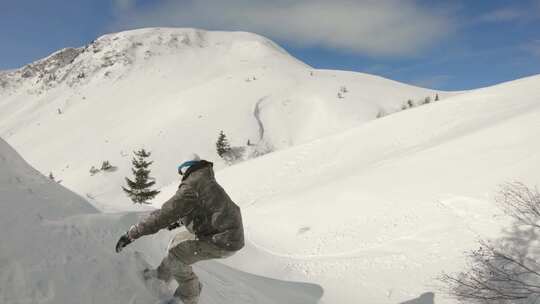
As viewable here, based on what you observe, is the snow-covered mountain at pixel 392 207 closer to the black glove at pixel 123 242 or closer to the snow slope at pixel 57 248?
the snow slope at pixel 57 248

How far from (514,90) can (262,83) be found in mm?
35614

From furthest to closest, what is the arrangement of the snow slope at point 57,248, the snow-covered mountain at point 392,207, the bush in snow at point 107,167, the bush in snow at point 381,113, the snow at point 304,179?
the bush in snow at point 381,113
the bush in snow at point 107,167
the snow-covered mountain at point 392,207
the snow at point 304,179
the snow slope at point 57,248

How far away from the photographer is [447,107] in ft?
68.1

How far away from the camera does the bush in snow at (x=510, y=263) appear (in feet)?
22.3

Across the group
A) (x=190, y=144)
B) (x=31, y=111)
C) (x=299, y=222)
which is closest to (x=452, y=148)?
(x=299, y=222)

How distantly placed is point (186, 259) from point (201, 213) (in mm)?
524

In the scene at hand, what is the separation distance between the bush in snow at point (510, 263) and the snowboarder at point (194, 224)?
469 cm

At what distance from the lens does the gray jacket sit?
3.41 metres

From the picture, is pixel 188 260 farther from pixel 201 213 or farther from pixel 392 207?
pixel 392 207

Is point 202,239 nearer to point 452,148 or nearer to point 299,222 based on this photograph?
point 299,222

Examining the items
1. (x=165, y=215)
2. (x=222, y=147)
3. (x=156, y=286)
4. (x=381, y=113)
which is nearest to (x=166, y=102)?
(x=222, y=147)

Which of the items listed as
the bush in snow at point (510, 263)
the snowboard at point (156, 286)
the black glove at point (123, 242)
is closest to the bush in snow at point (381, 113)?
the bush in snow at point (510, 263)

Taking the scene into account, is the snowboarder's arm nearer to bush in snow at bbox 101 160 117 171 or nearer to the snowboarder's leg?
the snowboarder's leg

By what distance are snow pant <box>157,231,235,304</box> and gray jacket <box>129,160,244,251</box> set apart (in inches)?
3.4
